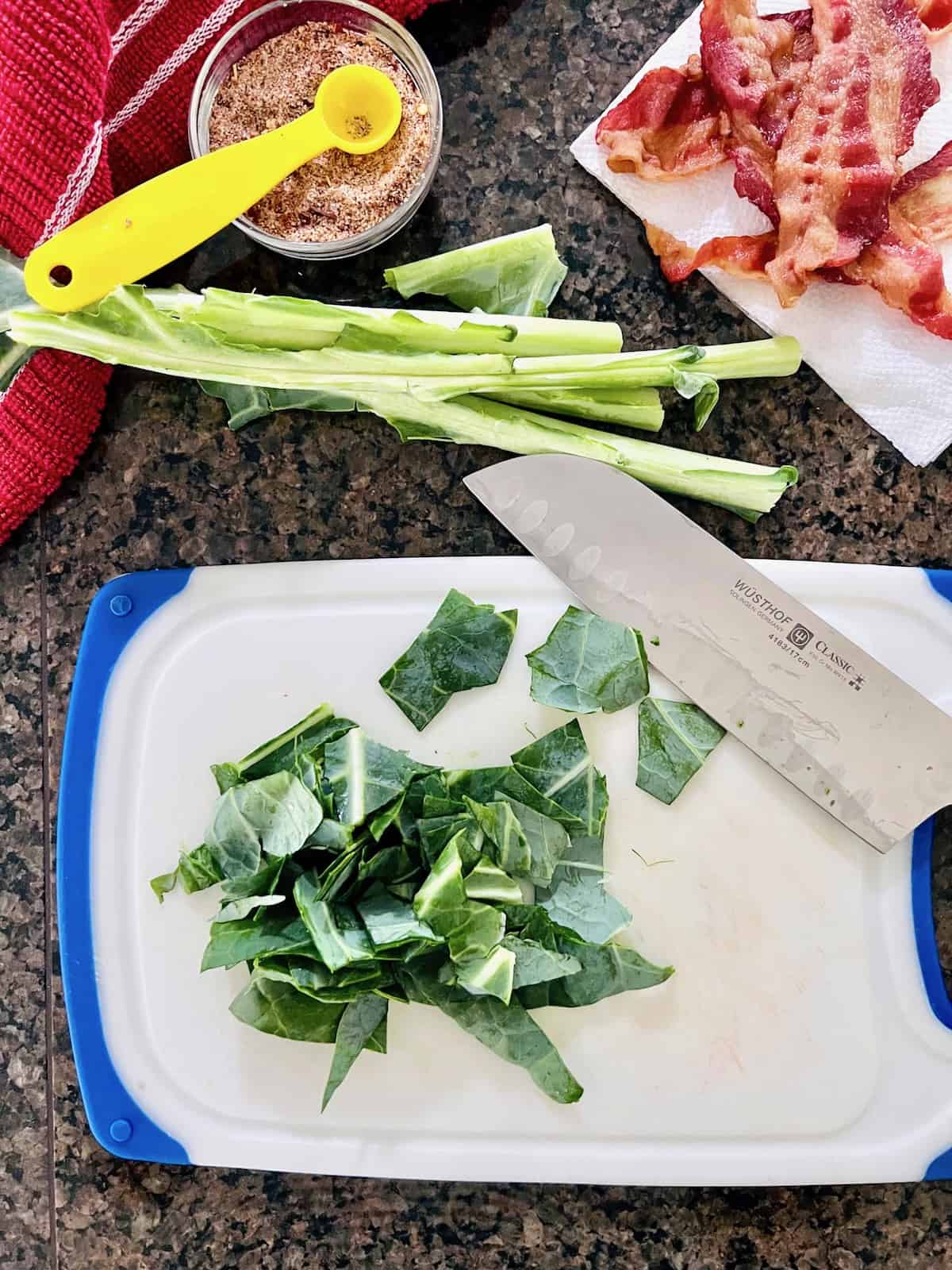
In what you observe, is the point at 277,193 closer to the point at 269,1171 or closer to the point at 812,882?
the point at 812,882

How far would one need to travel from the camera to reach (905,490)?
1.27m

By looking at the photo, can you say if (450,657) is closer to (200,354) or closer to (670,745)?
(670,745)

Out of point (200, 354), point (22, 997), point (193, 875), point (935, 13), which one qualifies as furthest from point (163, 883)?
point (935, 13)

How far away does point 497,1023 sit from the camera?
1.12 meters

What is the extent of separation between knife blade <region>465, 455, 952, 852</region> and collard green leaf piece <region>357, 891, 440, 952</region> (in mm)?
386

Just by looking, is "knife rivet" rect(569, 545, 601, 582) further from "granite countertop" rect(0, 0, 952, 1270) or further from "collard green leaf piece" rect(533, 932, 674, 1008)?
"collard green leaf piece" rect(533, 932, 674, 1008)

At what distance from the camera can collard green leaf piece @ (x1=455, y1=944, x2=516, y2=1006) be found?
3.46 ft

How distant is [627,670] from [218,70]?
800 millimetres

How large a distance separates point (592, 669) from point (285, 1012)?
0.49m

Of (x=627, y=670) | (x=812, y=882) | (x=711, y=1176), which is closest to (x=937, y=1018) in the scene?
(x=812, y=882)

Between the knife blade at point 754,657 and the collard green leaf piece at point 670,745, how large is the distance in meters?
0.02

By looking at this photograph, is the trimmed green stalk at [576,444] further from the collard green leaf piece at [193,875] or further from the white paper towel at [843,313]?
the collard green leaf piece at [193,875]

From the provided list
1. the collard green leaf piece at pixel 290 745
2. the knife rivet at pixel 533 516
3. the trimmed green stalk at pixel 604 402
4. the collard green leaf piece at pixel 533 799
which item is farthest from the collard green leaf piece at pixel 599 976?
the trimmed green stalk at pixel 604 402

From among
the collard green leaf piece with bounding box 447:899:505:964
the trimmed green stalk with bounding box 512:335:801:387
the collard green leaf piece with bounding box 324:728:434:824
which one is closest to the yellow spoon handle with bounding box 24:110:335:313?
the trimmed green stalk with bounding box 512:335:801:387
